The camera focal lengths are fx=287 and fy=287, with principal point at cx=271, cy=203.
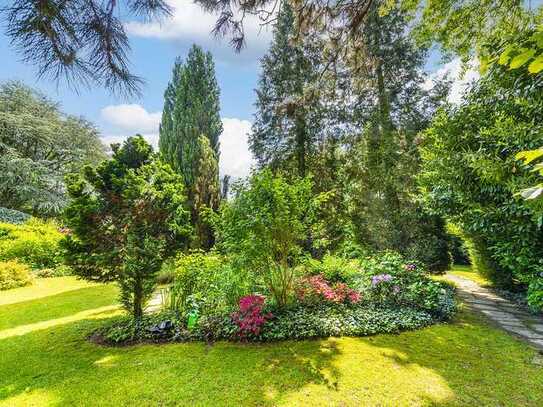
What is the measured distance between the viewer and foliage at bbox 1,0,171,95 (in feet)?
7.45

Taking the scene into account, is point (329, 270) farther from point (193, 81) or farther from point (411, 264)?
point (193, 81)

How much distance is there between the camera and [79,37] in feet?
8.41

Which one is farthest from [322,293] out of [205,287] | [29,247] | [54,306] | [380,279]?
[29,247]

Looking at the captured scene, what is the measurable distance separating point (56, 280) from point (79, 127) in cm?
1715

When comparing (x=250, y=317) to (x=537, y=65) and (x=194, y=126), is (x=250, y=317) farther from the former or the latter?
(x=194, y=126)

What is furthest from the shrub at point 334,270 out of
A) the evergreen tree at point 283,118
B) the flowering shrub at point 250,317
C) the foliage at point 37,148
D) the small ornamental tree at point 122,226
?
the foliage at point 37,148

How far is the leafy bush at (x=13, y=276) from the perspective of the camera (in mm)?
8500

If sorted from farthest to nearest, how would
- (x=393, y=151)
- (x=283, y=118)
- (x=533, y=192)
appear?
(x=283, y=118) → (x=393, y=151) → (x=533, y=192)

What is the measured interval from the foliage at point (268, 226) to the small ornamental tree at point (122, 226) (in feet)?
3.23

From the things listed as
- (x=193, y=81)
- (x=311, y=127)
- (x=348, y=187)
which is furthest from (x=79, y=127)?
(x=348, y=187)

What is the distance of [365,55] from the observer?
4.80m

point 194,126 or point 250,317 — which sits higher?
point 194,126

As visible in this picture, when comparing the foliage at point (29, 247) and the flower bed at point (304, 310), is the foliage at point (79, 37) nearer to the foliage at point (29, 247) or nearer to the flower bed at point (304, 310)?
the flower bed at point (304, 310)

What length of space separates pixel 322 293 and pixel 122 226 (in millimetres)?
3753
